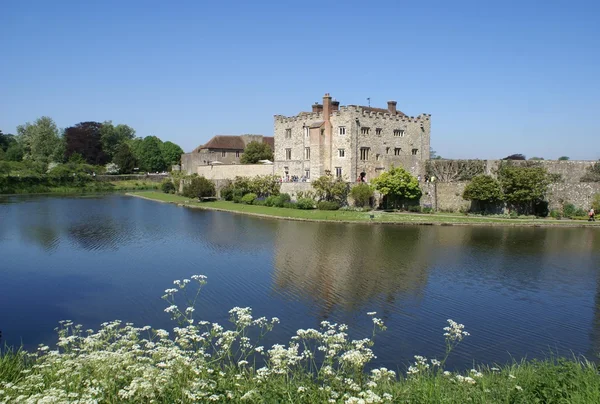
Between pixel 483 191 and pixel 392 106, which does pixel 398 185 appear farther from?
pixel 392 106

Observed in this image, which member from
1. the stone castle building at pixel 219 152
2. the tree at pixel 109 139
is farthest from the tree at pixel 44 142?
the stone castle building at pixel 219 152

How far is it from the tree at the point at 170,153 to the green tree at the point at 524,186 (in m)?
69.5

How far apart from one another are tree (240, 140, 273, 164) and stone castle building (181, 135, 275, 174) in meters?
3.90

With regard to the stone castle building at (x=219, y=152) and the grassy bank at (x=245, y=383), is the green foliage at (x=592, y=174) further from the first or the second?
the stone castle building at (x=219, y=152)

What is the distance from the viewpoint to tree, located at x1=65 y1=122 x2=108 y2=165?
88.5 metres

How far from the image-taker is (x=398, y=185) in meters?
38.6

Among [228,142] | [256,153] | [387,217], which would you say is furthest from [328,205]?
[228,142]

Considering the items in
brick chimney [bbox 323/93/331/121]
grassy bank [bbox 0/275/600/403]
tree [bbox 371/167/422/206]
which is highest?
brick chimney [bbox 323/93/331/121]

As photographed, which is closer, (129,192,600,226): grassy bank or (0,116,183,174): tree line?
(129,192,600,226): grassy bank

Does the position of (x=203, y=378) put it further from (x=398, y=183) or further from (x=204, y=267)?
(x=398, y=183)

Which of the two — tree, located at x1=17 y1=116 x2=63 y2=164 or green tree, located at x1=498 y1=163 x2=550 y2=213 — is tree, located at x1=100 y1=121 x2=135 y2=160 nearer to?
tree, located at x1=17 y1=116 x2=63 y2=164

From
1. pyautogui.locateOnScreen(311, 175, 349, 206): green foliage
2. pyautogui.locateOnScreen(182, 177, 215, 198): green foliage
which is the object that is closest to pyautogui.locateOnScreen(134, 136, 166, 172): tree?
pyautogui.locateOnScreen(182, 177, 215, 198): green foliage

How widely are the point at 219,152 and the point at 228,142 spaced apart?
4274mm

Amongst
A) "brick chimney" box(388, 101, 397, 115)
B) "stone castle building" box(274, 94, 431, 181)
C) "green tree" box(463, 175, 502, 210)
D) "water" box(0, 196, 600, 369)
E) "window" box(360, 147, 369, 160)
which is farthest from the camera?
"brick chimney" box(388, 101, 397, 115)
